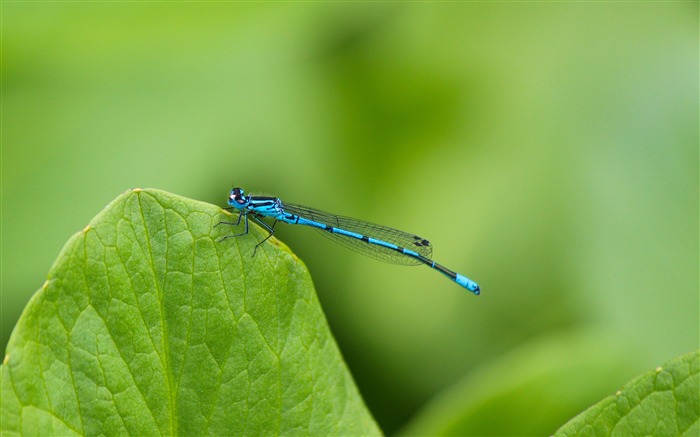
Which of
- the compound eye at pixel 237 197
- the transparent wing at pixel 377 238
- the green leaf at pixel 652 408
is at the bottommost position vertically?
the green leaf at pixel 652 408

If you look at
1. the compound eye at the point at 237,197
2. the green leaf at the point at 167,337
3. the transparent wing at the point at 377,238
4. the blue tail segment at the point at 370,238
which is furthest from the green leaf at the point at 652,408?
the transparent wing at the point at 377,238

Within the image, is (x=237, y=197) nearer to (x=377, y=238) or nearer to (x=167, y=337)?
(x=377, y=238)

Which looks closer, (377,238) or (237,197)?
(237,197)

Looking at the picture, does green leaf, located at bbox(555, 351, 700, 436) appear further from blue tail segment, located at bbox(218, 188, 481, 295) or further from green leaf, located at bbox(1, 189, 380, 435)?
blue tail segment, located at bbox(218, 188, 481, 295)

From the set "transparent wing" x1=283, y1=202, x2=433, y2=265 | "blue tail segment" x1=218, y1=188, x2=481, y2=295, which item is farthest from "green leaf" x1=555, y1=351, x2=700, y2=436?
"transparent wing" x1=283, y1=202, x2=433, y2=265

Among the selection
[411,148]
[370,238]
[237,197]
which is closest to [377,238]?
[370,238]

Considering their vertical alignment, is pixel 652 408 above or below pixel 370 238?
below

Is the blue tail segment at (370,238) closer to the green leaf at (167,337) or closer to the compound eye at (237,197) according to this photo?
the compound eye at (237,197)
